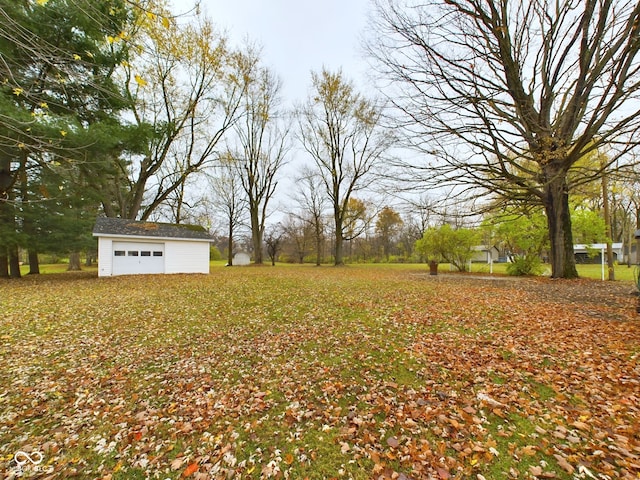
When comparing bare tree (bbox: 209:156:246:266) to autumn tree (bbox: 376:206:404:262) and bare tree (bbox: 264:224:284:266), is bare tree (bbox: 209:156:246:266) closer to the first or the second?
bare tree (bbox: 264:224:284:266)

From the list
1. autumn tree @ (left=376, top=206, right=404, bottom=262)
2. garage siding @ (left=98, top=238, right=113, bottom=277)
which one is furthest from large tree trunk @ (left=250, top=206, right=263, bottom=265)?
autumn tree @ (left=376, top=206, right=404, bottom=262)

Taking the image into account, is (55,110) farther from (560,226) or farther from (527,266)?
(527,266)

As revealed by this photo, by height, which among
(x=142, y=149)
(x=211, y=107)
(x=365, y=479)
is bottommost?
(x=365, y=479)

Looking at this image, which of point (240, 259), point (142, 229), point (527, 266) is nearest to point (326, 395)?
point (527, 266)

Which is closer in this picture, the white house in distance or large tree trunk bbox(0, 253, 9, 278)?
large tree trunk bbox(0, 253, 9, 278)

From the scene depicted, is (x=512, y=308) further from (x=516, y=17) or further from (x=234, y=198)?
(x=234, y=198)

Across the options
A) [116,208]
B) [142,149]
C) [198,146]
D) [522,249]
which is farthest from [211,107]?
[522,249]

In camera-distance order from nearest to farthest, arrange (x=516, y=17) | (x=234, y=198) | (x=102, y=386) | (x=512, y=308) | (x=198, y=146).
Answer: (x=102, y=386) < (x=512, y=308) < (x=516, y=17) < (x=198, y=146) < (x=234, y=198)

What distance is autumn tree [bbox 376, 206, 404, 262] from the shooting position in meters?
40.2

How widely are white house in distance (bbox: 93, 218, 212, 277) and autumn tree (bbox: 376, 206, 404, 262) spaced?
27.1 metres

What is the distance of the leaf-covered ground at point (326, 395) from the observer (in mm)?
2229

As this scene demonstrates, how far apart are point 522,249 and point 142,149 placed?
20.6 m

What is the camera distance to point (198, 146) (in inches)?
794

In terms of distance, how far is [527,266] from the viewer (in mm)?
14211
